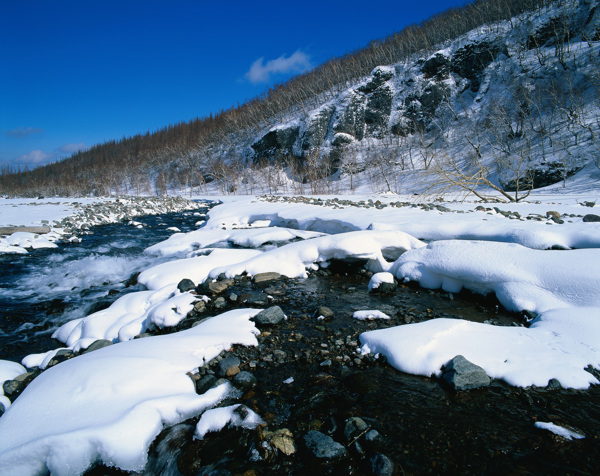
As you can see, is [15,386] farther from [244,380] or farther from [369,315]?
[369,315]

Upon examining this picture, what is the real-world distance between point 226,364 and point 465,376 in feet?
7.77

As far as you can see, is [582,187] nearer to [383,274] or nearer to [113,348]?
[383,274]

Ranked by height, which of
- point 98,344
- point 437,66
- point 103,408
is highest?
point 437,66

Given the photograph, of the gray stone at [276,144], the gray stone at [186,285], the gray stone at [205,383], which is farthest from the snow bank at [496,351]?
the gray stone at [276,144]

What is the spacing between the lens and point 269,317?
4.13m

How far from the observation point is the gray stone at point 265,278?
19.5 feet

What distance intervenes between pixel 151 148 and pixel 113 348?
77801mm

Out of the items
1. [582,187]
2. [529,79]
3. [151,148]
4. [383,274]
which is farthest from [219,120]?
[383,274]

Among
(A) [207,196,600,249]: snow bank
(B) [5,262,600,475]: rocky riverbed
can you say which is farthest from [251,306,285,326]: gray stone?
(A) [207,196,600,249]: snow bank

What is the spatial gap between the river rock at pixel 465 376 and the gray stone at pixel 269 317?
87.7 inches

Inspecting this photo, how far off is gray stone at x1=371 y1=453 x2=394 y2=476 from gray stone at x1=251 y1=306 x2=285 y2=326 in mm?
2293

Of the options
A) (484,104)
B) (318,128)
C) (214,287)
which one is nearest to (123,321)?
(214,287)

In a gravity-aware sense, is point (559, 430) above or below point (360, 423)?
below

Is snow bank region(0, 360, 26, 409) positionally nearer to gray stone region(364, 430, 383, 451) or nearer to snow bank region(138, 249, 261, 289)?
snow bank region(138, 249, 261, 289)
